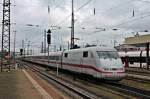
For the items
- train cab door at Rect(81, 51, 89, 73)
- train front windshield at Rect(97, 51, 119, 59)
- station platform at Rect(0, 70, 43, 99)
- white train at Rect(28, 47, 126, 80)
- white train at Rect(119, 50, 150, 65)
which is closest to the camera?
station platform at Rect(0, 70, 43, 99)

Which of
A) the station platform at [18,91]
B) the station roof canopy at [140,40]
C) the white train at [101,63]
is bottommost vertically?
the station platform at [18,91]

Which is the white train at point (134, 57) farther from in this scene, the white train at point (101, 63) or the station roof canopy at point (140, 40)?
the white train at point (101, 63)

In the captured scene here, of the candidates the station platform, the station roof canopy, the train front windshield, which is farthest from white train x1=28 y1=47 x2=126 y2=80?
the station roof canopy

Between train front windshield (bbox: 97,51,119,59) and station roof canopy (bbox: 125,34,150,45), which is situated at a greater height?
station roof canopy (bbox: 125,34,150,45)

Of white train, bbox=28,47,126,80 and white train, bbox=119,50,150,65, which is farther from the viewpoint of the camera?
white train, bbox=119,50,150,65

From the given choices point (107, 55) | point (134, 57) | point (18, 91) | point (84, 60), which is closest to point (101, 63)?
point (107, 55)

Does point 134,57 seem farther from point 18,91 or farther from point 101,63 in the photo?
point 18,91

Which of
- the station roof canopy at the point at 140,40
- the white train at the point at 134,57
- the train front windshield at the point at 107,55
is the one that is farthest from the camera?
the station roof canopy at the point at 140,40

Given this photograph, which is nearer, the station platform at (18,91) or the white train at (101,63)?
the station platform at (18,91)

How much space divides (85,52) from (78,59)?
2.39 meters

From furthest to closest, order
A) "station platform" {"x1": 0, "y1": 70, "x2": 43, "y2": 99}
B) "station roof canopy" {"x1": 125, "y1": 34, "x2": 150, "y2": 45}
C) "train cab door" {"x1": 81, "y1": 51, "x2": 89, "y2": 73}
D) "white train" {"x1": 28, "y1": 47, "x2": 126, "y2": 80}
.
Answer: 1. "station roof canopy" {"x1": 125, "y1": 34, "x2": 150, "y2": 45}
2. "train cab door" {"x1": 81, "y1": 51, "x2": 89, "y2": 73}
3. "white train" {"x1": 28, "y1": 47, "x2": 126, "y2": 80}
4. "station platform" {"x1": 0, "y1": 70, "x2": 43, "y2": 99}


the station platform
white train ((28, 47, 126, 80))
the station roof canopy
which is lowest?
the station platform

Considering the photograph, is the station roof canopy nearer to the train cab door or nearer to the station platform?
the train cab door

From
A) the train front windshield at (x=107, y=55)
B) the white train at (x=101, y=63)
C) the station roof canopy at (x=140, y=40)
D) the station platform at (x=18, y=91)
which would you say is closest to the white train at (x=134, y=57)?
the station roof canopy at (x=140, y=40)
